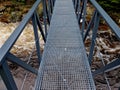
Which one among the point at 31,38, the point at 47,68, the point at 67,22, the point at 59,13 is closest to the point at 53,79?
the point at 47,68

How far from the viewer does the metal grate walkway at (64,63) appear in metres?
2.67

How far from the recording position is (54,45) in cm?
353

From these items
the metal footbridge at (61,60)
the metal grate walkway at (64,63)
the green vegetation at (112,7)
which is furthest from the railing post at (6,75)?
the green vegetation at (112,7)

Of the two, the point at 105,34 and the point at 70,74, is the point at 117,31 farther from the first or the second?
the point at 105,34

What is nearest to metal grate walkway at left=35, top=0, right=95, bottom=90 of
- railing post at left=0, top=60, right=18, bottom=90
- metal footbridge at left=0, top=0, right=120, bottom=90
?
metal footbridge at left=0, top=0, right=120, bottom=90

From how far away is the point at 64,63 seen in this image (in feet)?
10.2

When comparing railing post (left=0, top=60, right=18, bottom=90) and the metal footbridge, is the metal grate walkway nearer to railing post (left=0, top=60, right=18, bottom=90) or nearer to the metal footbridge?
the metal footbridge

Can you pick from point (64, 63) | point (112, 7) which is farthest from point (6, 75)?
point (112, 7)

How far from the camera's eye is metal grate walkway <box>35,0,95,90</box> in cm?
267

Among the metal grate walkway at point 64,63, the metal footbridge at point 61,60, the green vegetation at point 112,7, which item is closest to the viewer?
the metal footbridge at point 61,60

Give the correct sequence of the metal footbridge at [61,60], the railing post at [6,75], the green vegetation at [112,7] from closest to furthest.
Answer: the railing post at [6,75], the metal footbridge at [61,60], the green vegetation at [112,7]

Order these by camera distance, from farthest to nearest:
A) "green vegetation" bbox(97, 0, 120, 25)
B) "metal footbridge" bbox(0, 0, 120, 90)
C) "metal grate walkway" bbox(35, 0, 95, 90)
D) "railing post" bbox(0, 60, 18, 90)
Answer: "green vegetation" bbox(97, 0, 120, 25) < "metal grate walkway" bbox(35, 0, 95, 90) < "metal footbridge" bbox(0, 0, 120, 90) < "railing post" bbox(0, 60, 18, 90)

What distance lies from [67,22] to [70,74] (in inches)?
71.0

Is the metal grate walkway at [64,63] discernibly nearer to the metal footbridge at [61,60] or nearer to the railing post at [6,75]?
the metal footbridge at [61,60]
